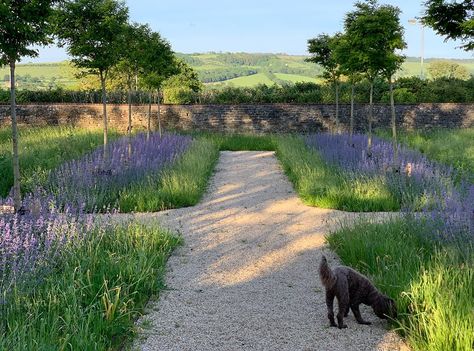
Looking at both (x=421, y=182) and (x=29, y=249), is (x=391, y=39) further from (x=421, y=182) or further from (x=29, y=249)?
(x=29, y=249)

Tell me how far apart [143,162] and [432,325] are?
8891 mm

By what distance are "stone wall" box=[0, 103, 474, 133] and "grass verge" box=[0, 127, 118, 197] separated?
5.43 metres

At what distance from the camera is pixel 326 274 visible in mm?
4484

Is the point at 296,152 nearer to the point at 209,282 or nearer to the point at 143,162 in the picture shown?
the point at 143,162

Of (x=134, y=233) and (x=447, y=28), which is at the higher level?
(x=447, y=28)

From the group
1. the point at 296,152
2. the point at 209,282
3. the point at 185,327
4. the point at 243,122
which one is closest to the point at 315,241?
the point at 209,282

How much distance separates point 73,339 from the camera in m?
3.89

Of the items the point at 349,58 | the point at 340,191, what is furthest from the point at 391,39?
the point at 340,191

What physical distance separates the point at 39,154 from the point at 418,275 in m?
10.8

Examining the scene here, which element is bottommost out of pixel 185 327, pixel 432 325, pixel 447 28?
pixel 185 327

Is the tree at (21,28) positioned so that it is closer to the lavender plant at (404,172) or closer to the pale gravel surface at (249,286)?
the pale gravel surface at (249,286)

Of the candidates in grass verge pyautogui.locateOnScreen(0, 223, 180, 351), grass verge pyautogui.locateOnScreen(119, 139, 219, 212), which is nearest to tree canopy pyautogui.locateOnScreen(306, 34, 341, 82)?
grass verge pyautogui.locateOnScreen(119, 139, 219, 212)

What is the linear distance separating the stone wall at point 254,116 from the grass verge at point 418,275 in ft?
57.1

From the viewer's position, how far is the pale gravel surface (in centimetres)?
438
